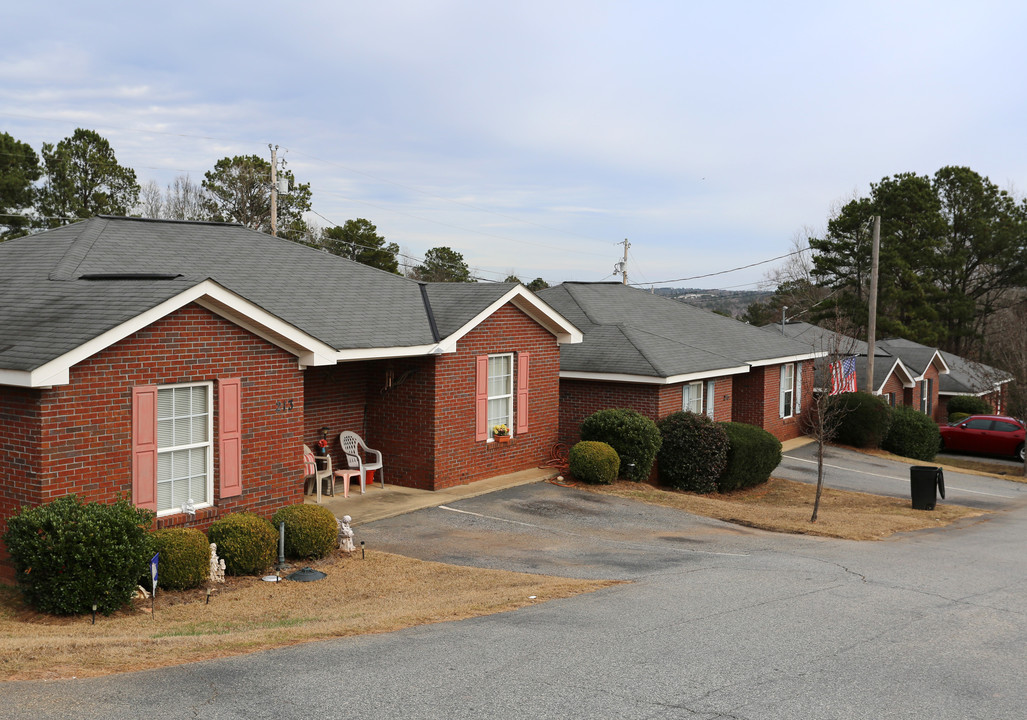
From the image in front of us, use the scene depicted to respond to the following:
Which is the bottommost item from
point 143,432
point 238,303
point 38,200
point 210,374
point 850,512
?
point 850,512

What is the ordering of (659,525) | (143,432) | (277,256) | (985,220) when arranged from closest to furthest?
1. (143,432)
2. (659,525)
3. (277,256)
4. (985,220)

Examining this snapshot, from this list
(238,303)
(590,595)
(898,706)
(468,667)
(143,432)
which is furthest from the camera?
(238,303)

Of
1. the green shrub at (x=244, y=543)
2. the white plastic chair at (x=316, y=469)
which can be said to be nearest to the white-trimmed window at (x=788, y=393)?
the white plastic chair at (x=316, y=469)

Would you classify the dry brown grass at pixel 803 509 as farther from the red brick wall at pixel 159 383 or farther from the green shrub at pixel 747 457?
the red brick wall at pixel 159 383

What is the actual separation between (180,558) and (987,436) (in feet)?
107

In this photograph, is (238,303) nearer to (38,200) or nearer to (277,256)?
(277,256)

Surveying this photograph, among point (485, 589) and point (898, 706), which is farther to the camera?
point (485, 589)

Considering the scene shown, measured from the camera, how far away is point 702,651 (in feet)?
27.1

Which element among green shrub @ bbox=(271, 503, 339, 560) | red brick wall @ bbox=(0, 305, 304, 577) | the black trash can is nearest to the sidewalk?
red brick wall @ bbox=(0, 305, 304, 577)

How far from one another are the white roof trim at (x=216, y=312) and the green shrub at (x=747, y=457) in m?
11.1

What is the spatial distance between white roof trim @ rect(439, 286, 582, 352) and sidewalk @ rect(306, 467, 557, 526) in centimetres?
284

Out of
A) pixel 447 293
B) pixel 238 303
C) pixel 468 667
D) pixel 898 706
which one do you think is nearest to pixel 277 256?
pixel 447 293

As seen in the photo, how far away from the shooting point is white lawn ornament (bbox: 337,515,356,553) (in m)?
12.8

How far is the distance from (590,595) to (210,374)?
6153 mm
